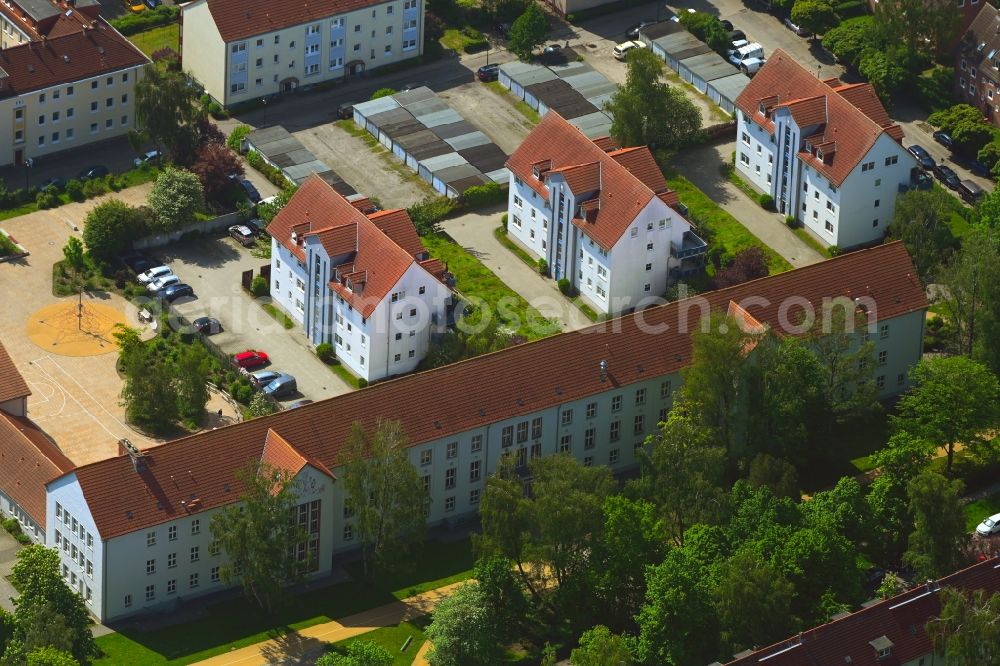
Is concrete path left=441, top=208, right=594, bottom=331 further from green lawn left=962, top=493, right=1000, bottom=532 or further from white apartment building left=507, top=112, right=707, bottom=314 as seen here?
green lawn left=962, top=493, right=1000, bottom=532

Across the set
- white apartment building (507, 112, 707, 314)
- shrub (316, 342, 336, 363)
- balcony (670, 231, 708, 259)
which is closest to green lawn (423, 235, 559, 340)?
white apartment building (507, 112, 707, 314)

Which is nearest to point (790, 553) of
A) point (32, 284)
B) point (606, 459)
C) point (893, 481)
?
point (893, 481)

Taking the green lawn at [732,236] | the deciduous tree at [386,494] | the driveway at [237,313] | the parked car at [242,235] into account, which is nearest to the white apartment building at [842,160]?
the green lawn at [732,236]

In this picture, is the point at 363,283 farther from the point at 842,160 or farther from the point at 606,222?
the point at 842,160

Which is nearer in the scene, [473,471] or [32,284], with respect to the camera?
[473,471]

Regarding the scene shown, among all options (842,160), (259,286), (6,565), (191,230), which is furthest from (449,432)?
(842,160)

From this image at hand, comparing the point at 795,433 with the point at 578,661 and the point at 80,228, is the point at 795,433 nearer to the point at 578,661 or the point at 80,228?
the point at 578,661
